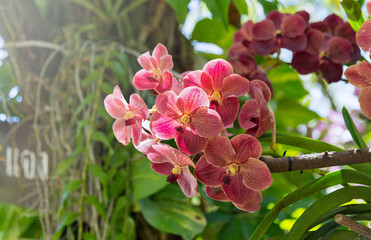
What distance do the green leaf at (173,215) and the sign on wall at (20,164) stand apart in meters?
0.31

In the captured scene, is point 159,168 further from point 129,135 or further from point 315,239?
point 315,239

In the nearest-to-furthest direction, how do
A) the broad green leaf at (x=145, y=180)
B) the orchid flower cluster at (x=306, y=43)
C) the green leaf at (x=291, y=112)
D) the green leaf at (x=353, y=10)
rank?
the green leaf at (x=353, y=10)
the orchid flower cluster at (x=306, y=43)
the broad green leaf at (x=145, y=180)
the green leaf at (x=291, y=112)

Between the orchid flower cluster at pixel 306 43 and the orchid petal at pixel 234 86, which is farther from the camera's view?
the orchid flower cluster at pixel 306 43

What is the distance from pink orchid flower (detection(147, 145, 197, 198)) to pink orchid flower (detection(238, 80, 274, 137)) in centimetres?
8

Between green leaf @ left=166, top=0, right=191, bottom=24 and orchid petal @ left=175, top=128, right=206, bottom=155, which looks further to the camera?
green leaf @ left=166, top=0, right=191, bottom=24

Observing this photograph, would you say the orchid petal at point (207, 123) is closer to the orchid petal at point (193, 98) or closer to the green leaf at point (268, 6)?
the orchid petal at point (193, 98)

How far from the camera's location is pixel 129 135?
0.40 m

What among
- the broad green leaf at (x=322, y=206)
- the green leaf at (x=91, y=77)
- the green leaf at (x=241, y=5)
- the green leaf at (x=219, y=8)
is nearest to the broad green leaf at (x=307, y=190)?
the broad green leaf at (x=322, y=206)

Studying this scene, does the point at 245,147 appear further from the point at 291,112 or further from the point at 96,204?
the point at 291,112

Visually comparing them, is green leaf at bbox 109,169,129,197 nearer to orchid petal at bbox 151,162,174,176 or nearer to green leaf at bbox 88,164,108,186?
green leaf at bbox 88,164,108,186

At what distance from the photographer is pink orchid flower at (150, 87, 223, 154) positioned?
0.33m

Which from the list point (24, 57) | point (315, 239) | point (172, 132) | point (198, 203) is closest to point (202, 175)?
point (172, 132)

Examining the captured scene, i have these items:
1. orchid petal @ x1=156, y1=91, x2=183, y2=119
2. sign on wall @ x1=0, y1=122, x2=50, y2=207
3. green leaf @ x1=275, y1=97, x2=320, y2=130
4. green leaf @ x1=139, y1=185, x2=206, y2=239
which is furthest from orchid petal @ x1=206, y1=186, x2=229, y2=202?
green leaf @ x1=275, y1=97, x2=320, y2=130

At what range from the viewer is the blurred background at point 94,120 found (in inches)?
31.7
